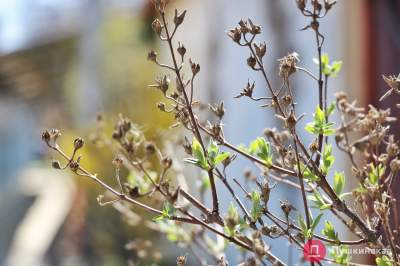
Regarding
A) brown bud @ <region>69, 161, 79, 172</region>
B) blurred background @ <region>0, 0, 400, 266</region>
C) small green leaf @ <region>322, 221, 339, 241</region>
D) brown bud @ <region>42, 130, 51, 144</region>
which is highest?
blurred background @ <region>0, 0, 400, 266</region>

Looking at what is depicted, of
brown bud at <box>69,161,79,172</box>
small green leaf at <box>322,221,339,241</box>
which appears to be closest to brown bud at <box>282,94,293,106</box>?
small green leaf at <box>322,221,339,241</box>

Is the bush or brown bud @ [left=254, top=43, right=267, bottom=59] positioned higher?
brown bud @ [left=254, top=43, right=267, bottom=59]

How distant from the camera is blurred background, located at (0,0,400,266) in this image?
3.83 meters

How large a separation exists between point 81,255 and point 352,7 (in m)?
4.30

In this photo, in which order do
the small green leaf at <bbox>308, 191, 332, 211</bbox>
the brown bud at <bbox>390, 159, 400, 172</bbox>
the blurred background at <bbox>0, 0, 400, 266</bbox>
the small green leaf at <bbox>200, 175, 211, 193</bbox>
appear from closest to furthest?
1. the brown bud at <bbox>390, 159, 400, 172</bbox>
2. the small green leaf at <bbox>308, 191, 332, 211</bbox>
3. the small green leaf at <bbox>200, 175, 211, 193</bbox>
4. the blurred background at <bbox>0, 0, 400, 266</bbox>

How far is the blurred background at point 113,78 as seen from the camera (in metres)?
3.83

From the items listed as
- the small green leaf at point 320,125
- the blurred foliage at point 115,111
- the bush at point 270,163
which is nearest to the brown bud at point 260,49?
the bush at point 270,163

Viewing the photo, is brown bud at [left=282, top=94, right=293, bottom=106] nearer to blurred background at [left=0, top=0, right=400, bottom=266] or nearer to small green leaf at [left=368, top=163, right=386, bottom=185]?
small green leaf at [left=368, top=163, right=386, bottom=185]

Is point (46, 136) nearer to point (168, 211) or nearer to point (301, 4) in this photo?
point (168, 211)

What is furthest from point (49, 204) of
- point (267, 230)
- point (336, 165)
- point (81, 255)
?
point (267, 230)

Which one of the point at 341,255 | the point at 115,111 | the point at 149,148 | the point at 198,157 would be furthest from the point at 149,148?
the point at 115,111

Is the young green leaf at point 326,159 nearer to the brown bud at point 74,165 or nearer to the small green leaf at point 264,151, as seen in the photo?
the small green leaf at point 264,151

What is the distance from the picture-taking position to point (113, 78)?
30.3ft

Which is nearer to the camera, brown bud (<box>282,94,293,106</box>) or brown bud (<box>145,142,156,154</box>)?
brown bud (<box>282,94,293,106</box>)
